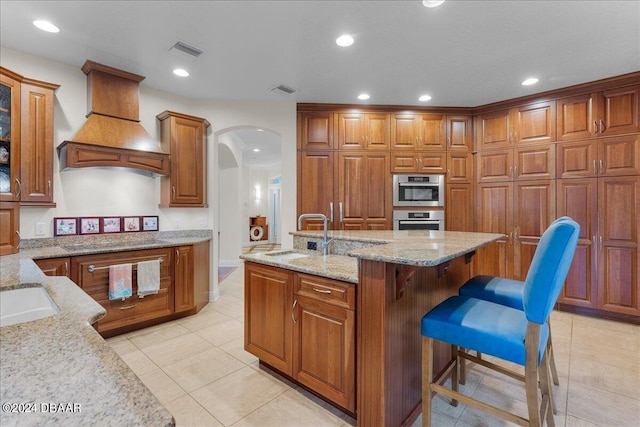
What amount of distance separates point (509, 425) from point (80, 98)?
4.42m

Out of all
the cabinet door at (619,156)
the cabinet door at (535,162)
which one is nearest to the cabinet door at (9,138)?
the cabinet door at (535,162)

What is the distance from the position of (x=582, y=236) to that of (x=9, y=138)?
224 inches

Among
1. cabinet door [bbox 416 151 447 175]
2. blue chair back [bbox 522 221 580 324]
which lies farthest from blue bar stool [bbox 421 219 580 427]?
cabinet door [bbox 416 151 447 175]

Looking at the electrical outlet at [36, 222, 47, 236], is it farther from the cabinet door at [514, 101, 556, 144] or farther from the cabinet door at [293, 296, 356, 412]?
the cabinet door at [514, 101, 556, 144]

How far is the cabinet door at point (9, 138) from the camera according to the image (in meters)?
2.33

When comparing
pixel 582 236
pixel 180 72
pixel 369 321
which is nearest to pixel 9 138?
pixel 180 72

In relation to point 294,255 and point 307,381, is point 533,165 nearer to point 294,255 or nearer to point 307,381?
point 294,255

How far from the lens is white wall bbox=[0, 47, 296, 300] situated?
2.78 m

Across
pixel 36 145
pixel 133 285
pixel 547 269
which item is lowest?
pixel 133 285

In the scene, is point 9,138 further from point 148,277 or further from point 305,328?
point 305,328

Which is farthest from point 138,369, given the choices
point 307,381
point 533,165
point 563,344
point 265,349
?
point 533,165

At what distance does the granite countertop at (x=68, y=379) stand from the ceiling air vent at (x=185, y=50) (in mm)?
2335

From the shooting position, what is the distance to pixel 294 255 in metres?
2.51

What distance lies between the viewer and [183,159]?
3.43 metres
